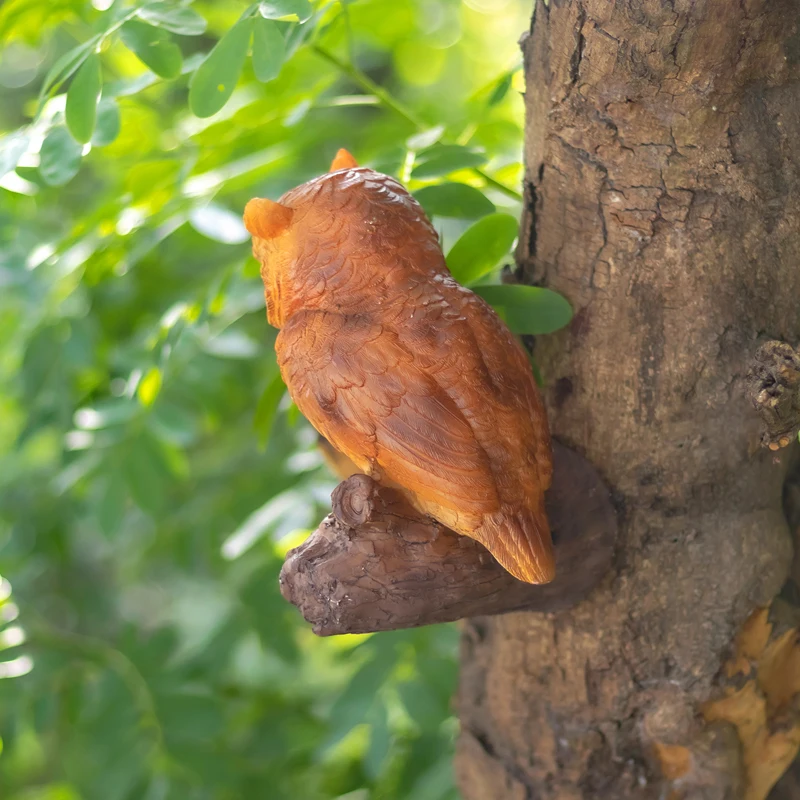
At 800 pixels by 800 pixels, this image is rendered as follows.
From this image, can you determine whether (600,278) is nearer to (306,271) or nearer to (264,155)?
(306,271)

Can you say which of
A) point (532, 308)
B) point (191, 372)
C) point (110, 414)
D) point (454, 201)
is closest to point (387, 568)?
point (532, 308)

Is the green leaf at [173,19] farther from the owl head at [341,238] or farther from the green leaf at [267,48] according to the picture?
the owl head at [341,238]

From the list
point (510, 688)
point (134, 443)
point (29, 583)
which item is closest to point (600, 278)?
point (510, 688)

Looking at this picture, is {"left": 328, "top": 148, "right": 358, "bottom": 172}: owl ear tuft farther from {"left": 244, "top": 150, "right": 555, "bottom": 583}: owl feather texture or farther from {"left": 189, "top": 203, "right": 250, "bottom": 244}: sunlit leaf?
{"left": 189, "top": 203, "right": 250, "bottom": 244}: sunlit leaf

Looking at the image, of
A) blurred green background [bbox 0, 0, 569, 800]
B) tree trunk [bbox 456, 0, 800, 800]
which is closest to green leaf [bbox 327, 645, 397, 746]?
blurred green background [bbox 0, 0, 569, 800]

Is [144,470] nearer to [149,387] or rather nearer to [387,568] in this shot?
[149,387]

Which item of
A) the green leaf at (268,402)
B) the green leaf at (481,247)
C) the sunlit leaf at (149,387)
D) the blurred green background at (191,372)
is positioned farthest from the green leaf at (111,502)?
the green leaf at (481,247)
